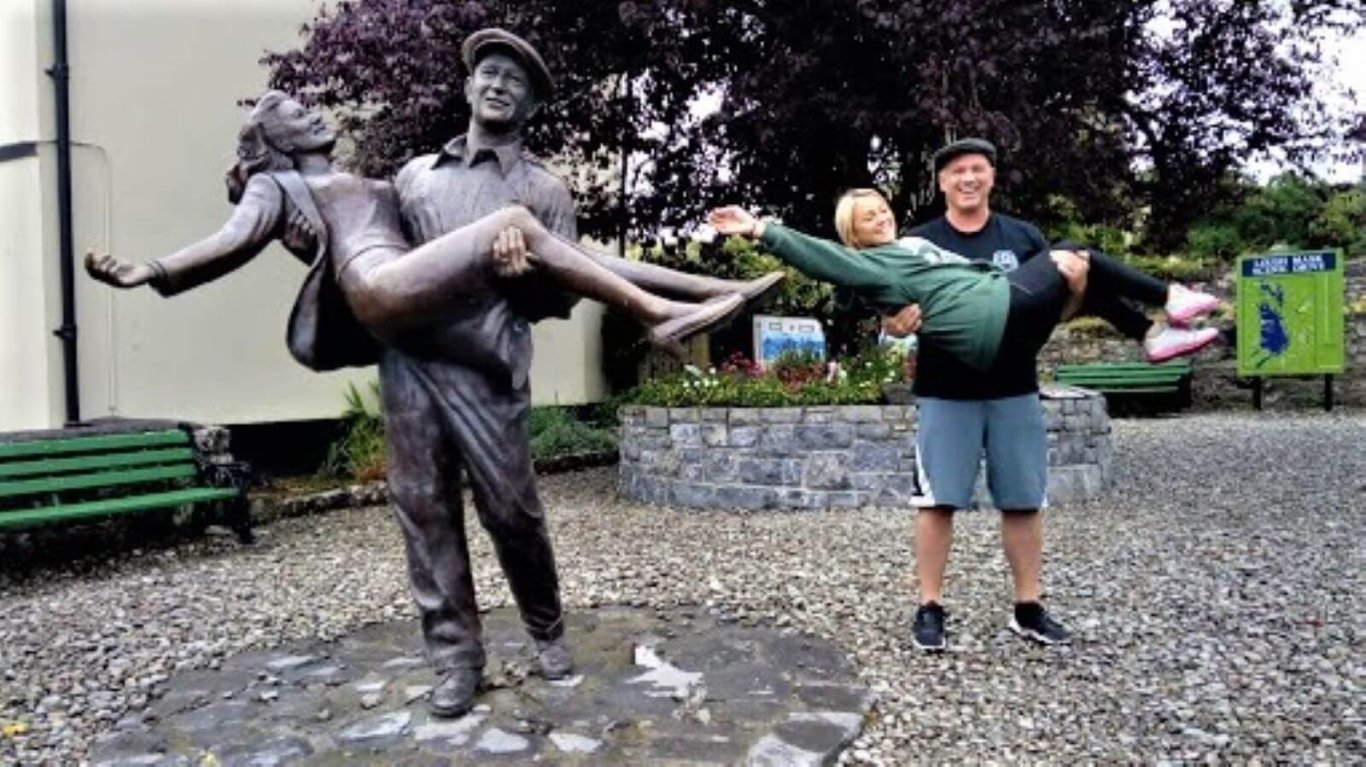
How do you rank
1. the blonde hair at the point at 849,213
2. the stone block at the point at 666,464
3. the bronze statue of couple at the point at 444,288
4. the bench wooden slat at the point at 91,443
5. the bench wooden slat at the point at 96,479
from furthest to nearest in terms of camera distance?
the stone block at the point at 666,464
the bench wooden slat at the point at 91,443
the bench wooden slat at the point at 96,479
the blonde hair at the point at 849,213
the bronze statue of couple at the point at 444,288

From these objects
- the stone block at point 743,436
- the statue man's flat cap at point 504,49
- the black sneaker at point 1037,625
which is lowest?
the black sneaker at point 1037,625

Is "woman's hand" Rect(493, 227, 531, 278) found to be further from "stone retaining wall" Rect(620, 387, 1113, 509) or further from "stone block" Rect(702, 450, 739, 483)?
"stone block" Rect(702, 450, 739, 483)

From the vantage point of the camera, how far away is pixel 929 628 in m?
3.90

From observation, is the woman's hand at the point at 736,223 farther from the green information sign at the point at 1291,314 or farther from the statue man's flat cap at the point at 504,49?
the green information sign at the point at 1291,314

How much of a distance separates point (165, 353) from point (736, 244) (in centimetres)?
530

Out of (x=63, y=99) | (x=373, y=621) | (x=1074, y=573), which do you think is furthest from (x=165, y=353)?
(x=1074, y=573)

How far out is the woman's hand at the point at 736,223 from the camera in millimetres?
3211

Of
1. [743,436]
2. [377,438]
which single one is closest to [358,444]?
[377,438]

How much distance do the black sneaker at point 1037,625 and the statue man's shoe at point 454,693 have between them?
1.97 metres

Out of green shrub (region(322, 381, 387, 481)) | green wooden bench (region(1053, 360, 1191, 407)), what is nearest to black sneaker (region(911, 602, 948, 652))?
green shrub (region(322, 381, 387, 481))

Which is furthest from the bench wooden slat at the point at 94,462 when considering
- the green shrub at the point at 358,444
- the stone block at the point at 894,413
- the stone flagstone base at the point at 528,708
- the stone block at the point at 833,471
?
the stone block at the point at 894,413

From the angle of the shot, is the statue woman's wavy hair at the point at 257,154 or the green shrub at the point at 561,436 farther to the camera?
the green shrub at the point at 561,436

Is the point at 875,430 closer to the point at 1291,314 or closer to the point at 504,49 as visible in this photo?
the point at 504,49

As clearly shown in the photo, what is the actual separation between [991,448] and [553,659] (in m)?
1.66
